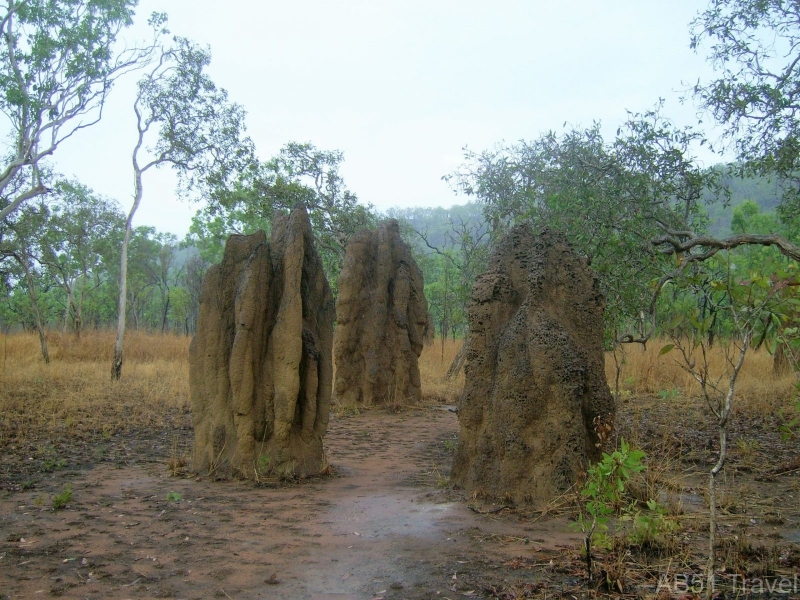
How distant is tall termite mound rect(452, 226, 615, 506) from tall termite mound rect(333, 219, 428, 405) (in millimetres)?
6554

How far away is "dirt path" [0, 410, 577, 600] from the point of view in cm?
392

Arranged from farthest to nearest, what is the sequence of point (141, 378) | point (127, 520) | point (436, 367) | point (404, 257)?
point (436, 367) < point (141, 378) < point (404, 257) < point (127, 520)

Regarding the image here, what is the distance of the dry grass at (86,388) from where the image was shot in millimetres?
9688

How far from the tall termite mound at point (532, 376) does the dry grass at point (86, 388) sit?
5.71 meters

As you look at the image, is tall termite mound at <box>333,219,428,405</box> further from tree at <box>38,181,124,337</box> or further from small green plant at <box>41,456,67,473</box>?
tree at <box>38,181,124,337</box>

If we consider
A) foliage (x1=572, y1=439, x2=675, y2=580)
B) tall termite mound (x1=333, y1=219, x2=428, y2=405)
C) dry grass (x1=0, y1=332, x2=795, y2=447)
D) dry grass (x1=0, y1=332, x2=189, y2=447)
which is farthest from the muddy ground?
tall termite mound (x1=333, y1=219, x2=428, y2=405)

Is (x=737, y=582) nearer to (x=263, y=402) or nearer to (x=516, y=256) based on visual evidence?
(x=516, y=256)

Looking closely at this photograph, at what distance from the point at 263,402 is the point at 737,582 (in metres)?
4.60

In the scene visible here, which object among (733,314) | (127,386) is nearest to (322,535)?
(733,314)

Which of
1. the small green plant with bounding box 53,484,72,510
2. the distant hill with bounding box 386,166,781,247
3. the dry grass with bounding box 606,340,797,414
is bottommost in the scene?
the small green plant with bounding box 53,484,72,510

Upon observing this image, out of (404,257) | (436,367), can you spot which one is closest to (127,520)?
(404,257)

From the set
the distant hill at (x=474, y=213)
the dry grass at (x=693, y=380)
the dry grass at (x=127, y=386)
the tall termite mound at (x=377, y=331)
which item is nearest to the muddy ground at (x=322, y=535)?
the dry grass at (x=127, y=386)

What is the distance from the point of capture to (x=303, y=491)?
6.37 meters

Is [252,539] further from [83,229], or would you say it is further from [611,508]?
[83,229]
